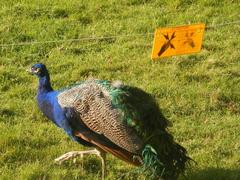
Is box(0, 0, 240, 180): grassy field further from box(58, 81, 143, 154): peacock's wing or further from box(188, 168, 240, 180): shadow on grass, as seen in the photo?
box(58, 81, 143, 154): peacock's wing

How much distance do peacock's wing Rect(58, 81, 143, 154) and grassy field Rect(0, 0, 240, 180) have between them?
2.20ft

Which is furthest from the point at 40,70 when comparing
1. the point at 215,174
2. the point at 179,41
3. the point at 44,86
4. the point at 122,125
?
the point at 215,174

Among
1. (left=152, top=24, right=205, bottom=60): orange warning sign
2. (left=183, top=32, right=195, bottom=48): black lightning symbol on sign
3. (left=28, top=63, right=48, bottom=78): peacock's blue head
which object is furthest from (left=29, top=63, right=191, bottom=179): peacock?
(left=183, top=32, right=195, bottom=48): black lightning symbol on sign

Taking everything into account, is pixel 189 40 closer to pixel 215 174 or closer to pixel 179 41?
pixel 179 41

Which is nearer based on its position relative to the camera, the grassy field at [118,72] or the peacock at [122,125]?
the peacock at [122,125]

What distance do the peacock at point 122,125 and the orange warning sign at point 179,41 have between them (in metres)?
1.13

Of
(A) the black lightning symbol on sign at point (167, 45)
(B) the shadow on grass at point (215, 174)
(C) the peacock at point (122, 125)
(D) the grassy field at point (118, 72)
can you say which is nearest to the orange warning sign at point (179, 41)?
(A) the black lightning symbol on sign at point (167, 45)

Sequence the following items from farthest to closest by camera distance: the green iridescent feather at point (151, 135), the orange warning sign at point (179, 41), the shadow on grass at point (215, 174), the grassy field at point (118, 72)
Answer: the orange warning sign at point (179, 41), the grassy field at point (118, 72), the shadow on grass at point (215, 174), the green iridescent feather at point (151, 135)

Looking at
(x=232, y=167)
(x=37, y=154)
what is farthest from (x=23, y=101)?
(x=232, y=167)

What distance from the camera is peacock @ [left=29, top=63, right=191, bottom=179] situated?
506 cm

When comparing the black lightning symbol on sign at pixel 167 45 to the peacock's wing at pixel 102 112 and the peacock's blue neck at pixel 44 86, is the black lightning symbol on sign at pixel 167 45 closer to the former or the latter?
the peacock's wing at pixel 102 112

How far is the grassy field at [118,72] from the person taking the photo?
232 inches

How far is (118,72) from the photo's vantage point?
24.9ft

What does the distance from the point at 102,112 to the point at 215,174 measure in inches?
47.8
